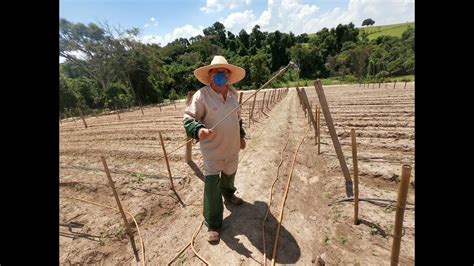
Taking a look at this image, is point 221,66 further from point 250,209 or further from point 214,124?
point 250,209

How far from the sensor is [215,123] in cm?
337

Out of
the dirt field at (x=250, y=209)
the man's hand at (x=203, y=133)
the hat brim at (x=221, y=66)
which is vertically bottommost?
the dirt field at (x=250, y=209)

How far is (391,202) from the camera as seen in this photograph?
4.20 meters

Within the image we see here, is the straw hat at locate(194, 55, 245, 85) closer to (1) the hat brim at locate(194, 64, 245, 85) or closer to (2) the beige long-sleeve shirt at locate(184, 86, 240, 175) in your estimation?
(1) the hat brim at locate(194, 64, 245, 85)

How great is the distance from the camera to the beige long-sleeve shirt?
10.9 ft

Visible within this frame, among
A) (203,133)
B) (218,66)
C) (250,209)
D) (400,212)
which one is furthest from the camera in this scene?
(250,209)

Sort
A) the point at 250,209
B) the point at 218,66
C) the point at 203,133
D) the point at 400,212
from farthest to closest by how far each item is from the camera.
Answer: the point at 250,209 → the point at 218,66 → the point at 203,133 → the point at 400,212

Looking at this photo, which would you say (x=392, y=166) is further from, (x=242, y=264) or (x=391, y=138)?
(x=242, y=264)

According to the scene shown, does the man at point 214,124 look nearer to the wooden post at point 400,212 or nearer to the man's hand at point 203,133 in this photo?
the man's hand at point 203,133

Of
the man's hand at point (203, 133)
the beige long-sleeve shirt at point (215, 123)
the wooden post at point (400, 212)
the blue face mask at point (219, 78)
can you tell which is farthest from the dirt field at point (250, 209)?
→ the blue face mask at point (219, 78)

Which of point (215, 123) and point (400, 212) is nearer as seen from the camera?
point (400, 212)

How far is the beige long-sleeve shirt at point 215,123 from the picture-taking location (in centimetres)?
331

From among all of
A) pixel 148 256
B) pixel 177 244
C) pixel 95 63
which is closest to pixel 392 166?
pixel 177 244

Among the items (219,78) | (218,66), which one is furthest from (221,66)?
(219,78)
